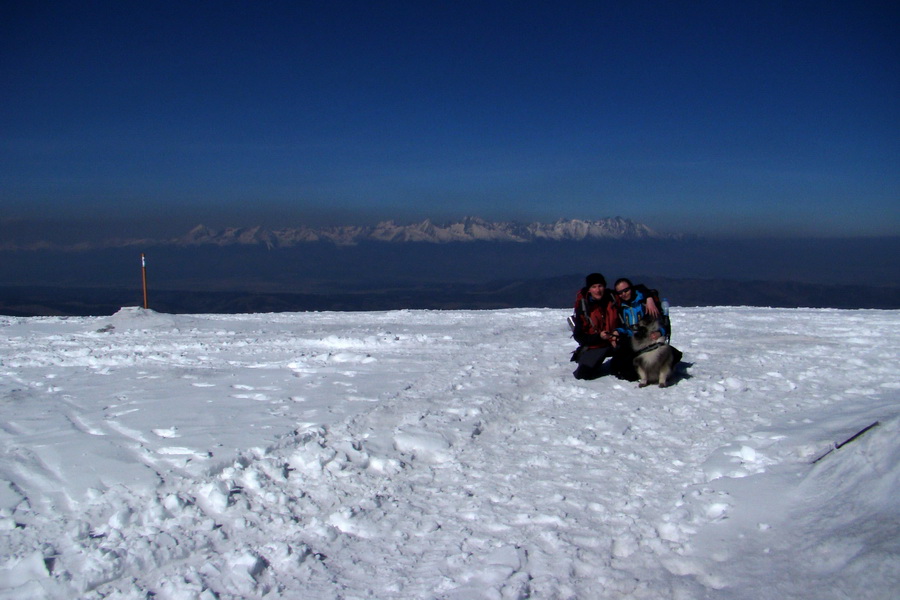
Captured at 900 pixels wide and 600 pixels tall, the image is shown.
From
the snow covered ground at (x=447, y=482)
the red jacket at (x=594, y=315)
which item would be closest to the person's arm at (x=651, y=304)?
the red jacket at (x=594, y=315)

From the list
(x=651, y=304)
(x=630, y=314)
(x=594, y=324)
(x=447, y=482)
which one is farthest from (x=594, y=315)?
(x=447, y=482)

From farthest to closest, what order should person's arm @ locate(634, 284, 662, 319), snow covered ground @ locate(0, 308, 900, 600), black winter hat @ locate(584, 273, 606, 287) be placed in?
black winter hat @ locate(584, 273, 606, 287) → person's arm @ locate(634, 284, 662, 319) → snow covered ground @ locate(0, 308, 900, 600)

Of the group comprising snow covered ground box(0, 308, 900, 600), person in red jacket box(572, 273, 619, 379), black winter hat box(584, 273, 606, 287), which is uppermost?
black winter hat box(584, 273, 606, 287)

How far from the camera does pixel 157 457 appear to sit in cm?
508

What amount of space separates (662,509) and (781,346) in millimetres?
8048

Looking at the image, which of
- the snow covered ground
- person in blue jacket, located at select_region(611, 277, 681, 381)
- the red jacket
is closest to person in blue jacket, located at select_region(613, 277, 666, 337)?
person in blue jacket, located at select_region(611, 277, 681, 381)

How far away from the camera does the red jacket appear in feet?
26.6

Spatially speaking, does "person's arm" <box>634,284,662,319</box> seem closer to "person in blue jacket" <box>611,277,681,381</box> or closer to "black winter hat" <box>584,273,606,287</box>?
"person in blue jacket" <box>611,277,681,381</box>

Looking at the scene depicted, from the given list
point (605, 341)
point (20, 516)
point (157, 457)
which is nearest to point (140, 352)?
point (157, 457)

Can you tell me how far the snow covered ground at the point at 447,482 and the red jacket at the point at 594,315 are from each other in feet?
2.18

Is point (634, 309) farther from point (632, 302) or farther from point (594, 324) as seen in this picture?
point (594, 324)

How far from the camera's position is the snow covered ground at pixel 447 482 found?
11.1ft

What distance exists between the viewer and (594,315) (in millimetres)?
8188

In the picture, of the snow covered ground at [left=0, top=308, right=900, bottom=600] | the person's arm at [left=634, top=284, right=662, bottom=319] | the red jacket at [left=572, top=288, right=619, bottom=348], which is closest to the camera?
the snow covered ground at [left=0, top=308, right=900, bottom=600]
